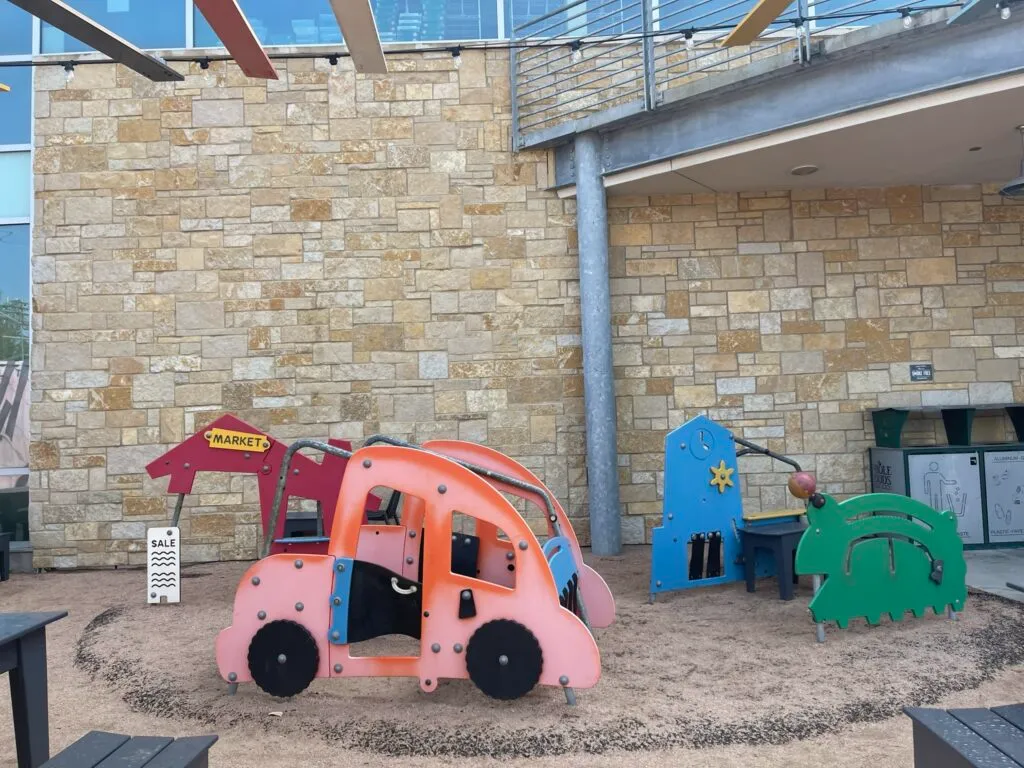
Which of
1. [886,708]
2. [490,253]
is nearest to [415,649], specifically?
[886,708]

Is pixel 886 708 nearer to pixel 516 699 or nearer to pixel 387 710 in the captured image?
pixel 516 699

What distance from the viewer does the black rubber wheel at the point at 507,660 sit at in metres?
3.19

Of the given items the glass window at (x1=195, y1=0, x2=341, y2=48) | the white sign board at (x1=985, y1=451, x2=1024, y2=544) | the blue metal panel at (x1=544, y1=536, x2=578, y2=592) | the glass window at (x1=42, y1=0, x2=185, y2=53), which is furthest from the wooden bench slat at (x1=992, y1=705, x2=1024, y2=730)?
the glass window at (x1=42, y1=0, x2=185, y2=53)

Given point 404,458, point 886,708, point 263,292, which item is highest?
point 263,292

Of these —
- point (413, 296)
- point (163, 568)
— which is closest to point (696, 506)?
point (413, 296)

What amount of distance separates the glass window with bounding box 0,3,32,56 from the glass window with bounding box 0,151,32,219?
3.11 ft

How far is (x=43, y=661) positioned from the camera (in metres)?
2.71

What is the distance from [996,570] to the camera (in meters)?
5.86

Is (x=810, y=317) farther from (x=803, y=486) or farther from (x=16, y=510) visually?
(x=16, y=510)

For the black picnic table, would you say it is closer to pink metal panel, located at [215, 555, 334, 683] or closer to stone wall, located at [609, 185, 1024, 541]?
pink metal panel, located at [215, 555, 334, 683]

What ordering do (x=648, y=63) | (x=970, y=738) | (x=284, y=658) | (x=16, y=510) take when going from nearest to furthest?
(x=970, y=738) < (x=284, y=658) < (x=648, y=63) < (x=16, y=510)

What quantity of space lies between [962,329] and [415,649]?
18.9 ft

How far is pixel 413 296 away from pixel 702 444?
9.96ft

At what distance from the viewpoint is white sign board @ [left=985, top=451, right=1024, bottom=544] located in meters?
6.74
